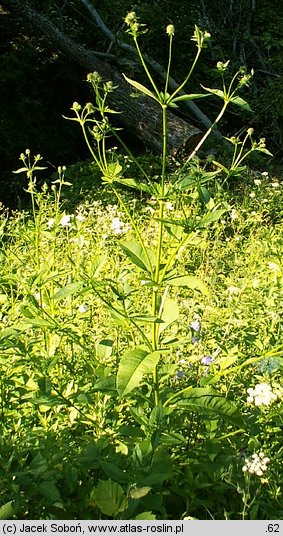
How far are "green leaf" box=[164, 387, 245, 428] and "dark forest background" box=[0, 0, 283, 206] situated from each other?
263 inches

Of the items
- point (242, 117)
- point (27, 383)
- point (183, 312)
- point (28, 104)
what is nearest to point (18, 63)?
point (28, 104)

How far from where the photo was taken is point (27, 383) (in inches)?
91.7

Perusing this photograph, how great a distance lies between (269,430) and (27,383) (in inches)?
33.3

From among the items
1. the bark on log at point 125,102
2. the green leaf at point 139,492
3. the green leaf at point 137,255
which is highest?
the green leaf at point 137,255

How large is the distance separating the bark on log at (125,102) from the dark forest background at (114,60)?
0.12 m

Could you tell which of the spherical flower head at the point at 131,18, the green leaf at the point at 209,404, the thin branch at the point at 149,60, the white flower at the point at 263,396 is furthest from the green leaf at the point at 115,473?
the thin branch at the point at 149,60

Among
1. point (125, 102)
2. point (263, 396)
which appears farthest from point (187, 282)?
point (125, 102)

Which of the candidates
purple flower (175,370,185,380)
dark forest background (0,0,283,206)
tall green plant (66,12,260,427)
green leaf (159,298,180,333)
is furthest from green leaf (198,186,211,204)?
dark forest background (0,0,283,206)

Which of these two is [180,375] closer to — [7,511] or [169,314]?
[169,314]

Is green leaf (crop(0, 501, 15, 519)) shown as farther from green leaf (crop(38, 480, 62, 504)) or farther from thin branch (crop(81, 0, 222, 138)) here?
thin branch (crop(81, 0, 222, 138))

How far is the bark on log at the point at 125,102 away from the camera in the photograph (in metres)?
7.86

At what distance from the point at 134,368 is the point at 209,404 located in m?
0.27

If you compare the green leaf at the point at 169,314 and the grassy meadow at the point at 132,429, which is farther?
the green leaf at the point at 169,314

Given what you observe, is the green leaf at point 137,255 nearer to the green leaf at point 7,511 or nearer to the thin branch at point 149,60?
the green leaf at point 7,511
